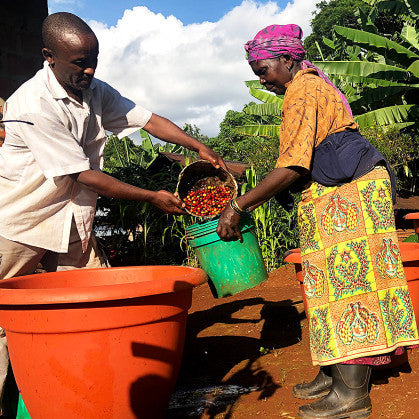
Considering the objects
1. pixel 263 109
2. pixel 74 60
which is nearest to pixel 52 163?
pixel 74 60

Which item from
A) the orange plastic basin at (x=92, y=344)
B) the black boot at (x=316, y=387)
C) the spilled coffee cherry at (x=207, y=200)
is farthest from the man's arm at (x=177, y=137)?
the black boot at (x=316, y=387)

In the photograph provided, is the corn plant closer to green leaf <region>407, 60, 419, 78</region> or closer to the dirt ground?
the dirt ground

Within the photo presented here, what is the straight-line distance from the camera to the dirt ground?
90.8 inches

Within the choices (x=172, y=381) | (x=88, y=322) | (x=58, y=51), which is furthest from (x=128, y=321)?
(x=58, y=51)

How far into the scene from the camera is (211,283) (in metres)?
3.25

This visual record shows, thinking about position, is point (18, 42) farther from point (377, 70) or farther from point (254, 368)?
point (377, 70)

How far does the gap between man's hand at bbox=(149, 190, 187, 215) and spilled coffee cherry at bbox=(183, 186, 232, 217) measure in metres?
0.12

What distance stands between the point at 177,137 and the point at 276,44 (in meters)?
1.02

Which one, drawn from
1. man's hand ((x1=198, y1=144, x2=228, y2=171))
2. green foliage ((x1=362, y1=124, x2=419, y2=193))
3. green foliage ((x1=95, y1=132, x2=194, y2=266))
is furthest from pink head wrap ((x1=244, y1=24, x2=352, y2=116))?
green foliage ((x1=362, y1=124, x2=419, y2=193))

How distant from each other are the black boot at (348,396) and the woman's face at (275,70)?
1.31 meters

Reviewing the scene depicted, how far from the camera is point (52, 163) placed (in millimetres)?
2209

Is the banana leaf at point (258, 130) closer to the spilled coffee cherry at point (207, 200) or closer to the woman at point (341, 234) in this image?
the spilled coffee cherry at point (207, 200)

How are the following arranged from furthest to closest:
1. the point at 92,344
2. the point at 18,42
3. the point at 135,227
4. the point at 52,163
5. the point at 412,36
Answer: the point at 412,36
the point at 135,227
the point at 18,42
the point at 52,163
the point at 92,344

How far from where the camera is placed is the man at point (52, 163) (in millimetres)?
2238
